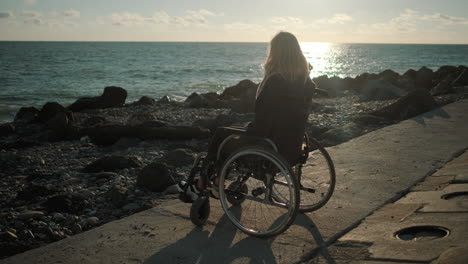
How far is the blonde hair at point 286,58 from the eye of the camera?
3.65 m

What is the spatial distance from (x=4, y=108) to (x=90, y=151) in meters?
13.6

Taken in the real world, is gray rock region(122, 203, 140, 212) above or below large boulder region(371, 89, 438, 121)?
below

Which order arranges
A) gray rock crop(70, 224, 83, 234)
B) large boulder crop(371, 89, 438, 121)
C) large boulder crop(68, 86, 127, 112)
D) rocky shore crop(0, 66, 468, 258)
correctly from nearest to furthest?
1. gray rock crop(70, 224, 83, 234)
2. rocky shore crop(0, 66, 468, 258)
3. large boulder crop(371, 89, 438, 121)
4. large boulder crop(68, 86, 127, 112)

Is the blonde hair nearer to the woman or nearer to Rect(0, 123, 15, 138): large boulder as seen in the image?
the woman

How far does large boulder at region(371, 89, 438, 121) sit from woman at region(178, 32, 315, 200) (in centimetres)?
680

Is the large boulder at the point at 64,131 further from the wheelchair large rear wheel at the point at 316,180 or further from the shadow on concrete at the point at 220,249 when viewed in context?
the shadow on concrete at the point at 220,249

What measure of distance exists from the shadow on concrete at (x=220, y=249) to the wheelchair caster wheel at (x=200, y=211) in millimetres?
71

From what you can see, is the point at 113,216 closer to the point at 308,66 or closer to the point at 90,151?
the point at 308,66

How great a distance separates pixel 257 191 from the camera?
3930 millimetres

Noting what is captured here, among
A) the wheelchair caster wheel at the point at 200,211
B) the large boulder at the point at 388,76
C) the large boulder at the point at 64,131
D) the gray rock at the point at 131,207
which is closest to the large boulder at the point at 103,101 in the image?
the large boulder at the point at 64,131

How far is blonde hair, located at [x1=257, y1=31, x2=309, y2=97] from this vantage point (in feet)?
12.0

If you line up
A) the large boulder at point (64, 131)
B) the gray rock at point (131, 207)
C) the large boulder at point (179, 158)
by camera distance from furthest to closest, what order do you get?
the large boulder at point (64, 131), the large boulder at point (179, 158), the gray rock at point (131, 207)

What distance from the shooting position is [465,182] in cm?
460

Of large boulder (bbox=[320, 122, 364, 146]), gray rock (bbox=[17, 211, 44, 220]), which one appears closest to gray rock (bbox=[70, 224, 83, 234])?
gray rock (bbox=[17, 211, 44, 220])
